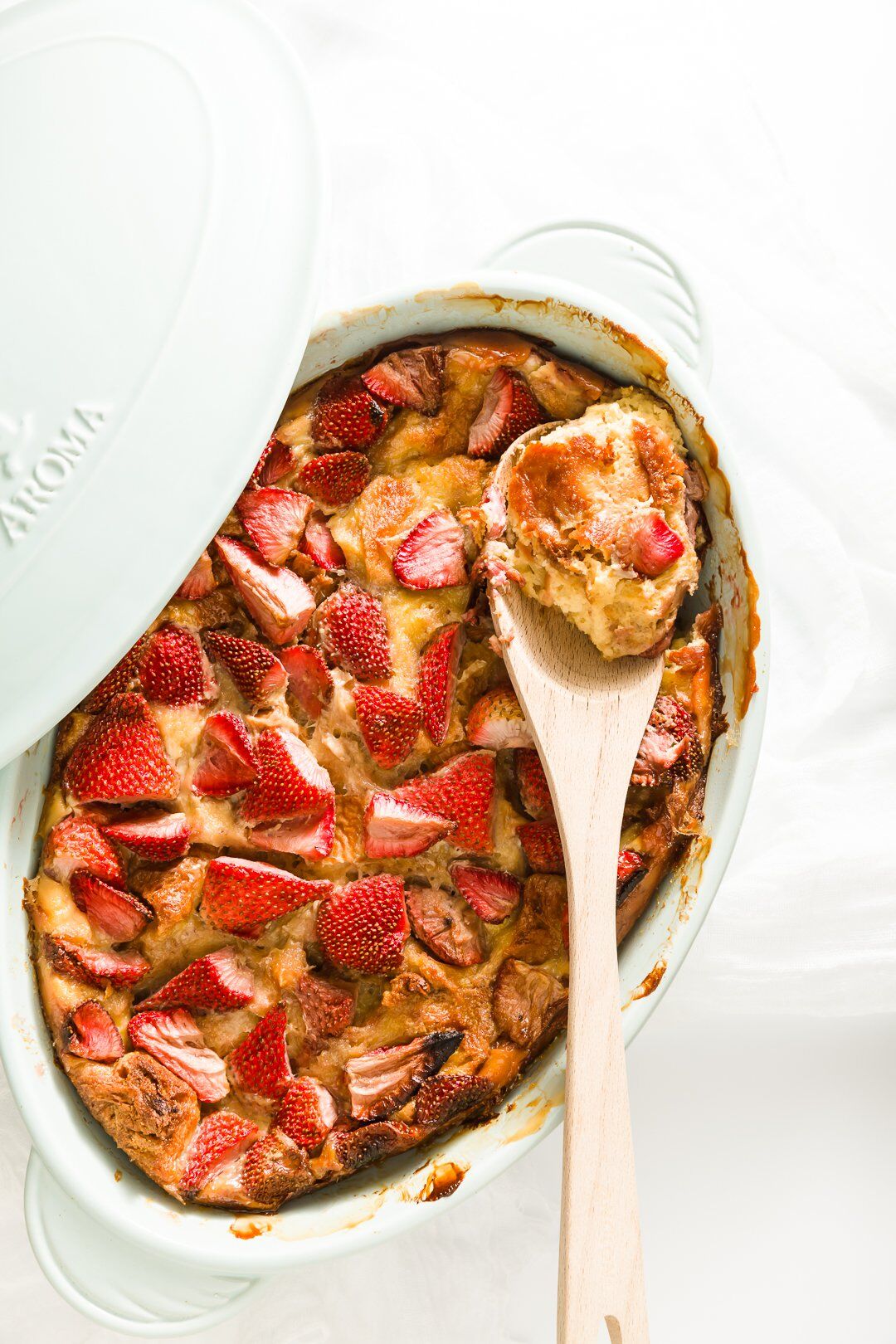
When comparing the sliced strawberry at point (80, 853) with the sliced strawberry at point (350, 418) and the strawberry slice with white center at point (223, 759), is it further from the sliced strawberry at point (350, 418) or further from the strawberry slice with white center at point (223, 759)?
the sliced strawberry at point (350, 418)

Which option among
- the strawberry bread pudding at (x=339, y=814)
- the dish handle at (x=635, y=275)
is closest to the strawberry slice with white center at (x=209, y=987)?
the strawberry bread pudding at (x=339, y=814)

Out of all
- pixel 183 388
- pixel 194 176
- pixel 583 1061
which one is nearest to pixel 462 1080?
pixel 583 1061

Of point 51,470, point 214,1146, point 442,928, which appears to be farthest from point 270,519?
point 214,1146

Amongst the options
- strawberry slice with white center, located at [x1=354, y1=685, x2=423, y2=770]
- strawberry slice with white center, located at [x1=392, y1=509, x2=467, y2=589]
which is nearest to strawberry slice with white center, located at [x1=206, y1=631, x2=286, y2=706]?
strawberry slice with white center, located at [x1=354, y1=685, x2=423, y2=770]

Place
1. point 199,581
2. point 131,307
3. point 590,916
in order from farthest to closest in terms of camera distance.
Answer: point 199,581
point 590,916
point 131,307

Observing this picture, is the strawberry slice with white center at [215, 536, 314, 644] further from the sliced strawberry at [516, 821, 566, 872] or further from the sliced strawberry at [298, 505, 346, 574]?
the sliced strawberry at [516, 821, 566, 872]

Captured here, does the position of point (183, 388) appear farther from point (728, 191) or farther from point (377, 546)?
point (728, 191)

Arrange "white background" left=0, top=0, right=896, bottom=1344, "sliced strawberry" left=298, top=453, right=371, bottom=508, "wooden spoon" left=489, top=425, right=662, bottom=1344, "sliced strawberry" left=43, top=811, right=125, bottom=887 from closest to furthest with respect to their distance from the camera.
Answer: "wooden spoon" left=489, top=425, right=662, bottom=1344, "sliced strawberry" left=43, top=811, right=125, bottom=887, "sliced strawberry" left=298, top=453, right=371, bottom=508, "white background" left=0, top=0, right=896, bottom=1344

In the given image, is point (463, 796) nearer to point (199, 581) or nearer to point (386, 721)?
point (386, 721)
